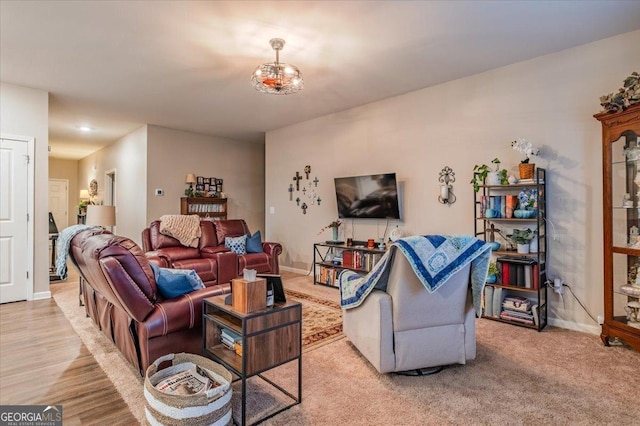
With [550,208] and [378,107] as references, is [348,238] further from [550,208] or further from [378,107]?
[550,208]

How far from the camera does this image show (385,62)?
365 centimetres

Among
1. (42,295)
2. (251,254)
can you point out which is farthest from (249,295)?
(42,295)

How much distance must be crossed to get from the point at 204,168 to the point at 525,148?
5911mm

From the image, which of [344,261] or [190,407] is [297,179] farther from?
[190,407]

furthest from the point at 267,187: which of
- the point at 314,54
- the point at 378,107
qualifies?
the point at 314,54

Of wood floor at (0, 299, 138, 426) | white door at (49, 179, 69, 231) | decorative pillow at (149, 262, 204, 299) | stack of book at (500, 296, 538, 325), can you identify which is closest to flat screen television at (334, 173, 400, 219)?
stack of book at (500, 296, 538, 325)

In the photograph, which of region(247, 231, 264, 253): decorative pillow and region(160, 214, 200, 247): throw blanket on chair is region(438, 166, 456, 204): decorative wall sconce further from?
region(160, 214, 200, 247): throw blanket on chair

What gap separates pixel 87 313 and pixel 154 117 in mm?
3595

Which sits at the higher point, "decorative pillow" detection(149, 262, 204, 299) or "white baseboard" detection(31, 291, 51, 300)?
"decorative pillow" detection(149, 262, 204, 299)

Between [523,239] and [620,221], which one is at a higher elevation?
[620,221]

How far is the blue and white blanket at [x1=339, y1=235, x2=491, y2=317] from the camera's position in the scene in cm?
216

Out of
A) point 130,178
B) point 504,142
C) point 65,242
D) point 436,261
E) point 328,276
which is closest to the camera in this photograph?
point 436,261

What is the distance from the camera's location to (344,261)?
5020mm

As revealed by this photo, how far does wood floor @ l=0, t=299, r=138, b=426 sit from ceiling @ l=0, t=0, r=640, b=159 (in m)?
2.75
